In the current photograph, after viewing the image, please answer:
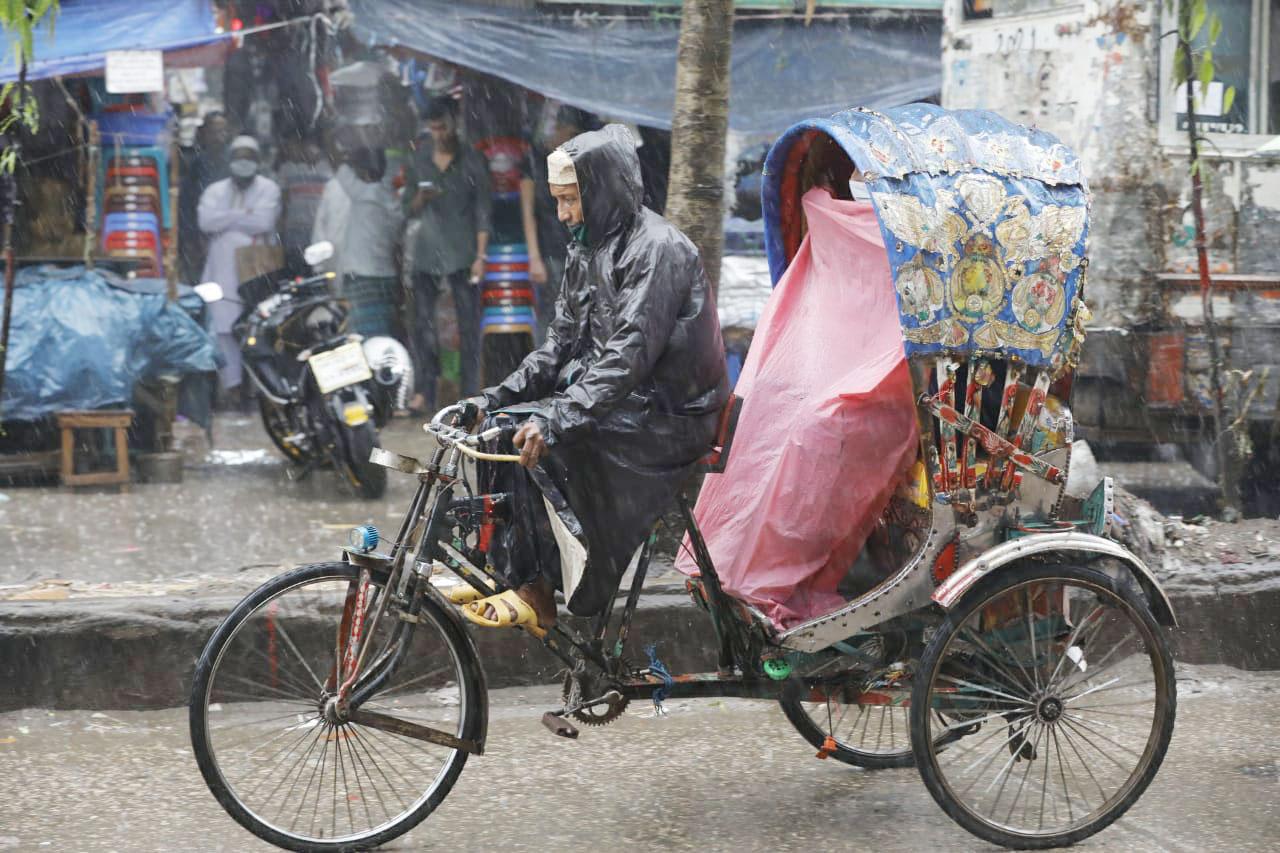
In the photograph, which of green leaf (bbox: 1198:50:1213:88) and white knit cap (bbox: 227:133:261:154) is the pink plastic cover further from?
white knit cap (bbox: 227:133:261:154)

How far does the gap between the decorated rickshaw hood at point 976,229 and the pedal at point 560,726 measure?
4.10ft

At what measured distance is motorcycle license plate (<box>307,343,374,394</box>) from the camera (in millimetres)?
7832

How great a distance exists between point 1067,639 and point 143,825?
2438 millimetres

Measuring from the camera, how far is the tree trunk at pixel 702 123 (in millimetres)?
5562

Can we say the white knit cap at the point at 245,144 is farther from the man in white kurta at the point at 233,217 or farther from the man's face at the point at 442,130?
the man's face at the point at 442,130

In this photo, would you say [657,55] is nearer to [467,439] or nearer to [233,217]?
[233,217]

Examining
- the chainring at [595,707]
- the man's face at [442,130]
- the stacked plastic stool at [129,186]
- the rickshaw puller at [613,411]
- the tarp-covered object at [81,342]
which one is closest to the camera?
the rickshaw puller at [613,411]

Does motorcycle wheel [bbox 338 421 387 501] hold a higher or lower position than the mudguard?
lower

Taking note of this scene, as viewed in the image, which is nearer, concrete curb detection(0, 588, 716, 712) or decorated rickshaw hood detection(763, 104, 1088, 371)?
decorated rickshaw hood detection(763, 104, 1088, 371)

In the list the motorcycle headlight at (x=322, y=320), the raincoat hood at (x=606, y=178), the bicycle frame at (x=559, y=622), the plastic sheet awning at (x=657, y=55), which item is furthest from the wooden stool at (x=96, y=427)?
the raincoat hood at (x=606, y=178)

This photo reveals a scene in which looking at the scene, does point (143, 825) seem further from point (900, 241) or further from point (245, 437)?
point (245, 437)

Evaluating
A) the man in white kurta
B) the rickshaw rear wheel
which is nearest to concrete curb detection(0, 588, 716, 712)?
the rickshaw rear wheel

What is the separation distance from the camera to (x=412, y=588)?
11.8ft

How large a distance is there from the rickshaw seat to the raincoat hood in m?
0.54
